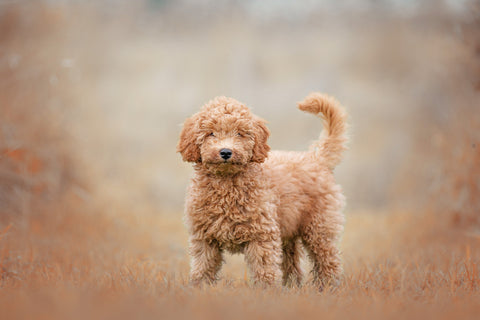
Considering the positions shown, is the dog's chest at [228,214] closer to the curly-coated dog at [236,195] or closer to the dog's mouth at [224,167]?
the curly-coated dog at [236,195]

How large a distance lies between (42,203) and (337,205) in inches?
172

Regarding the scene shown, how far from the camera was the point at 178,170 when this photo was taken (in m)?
13.2

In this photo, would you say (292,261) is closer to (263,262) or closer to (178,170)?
(263,262)

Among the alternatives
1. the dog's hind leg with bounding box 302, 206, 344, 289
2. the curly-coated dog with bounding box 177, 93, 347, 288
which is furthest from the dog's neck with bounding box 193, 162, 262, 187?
the dog's hind leg with bounding box 302, 206, 344, 289

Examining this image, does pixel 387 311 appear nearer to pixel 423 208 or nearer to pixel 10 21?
pixel 423 208

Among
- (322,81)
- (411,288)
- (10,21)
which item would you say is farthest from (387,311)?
(322,81)

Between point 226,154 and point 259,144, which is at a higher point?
point 259,144

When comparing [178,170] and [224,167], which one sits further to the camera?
[178,170]

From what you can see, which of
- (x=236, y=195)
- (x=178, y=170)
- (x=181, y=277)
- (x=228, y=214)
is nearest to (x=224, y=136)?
(x=236, y=195)

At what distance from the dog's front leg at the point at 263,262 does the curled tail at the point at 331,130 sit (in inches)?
56.9

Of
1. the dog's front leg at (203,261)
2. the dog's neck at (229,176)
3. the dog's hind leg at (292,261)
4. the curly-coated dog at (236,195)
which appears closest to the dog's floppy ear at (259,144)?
the curly-coated dog at (236,195)

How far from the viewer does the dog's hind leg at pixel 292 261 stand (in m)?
5.53

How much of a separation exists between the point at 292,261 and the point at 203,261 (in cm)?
140

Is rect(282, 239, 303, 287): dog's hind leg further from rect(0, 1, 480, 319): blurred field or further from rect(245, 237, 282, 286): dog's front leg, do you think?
rect(245, 237, 282, 286): dog's front leg
